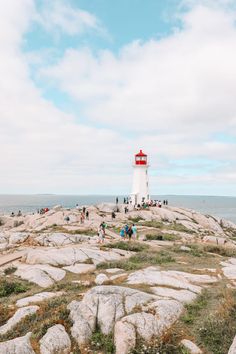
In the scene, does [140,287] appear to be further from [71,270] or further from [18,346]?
[71,270]

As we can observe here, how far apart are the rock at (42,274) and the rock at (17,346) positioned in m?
7.34

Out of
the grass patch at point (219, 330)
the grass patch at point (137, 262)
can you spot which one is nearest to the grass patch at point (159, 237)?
the grass patch at point (137, 262)

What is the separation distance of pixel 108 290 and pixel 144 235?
2512 cm

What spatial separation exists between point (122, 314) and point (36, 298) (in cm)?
483

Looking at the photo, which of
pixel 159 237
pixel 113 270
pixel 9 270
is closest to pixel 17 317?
pixel 113 270

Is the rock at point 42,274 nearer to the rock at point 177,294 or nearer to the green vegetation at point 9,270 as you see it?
the green vegetation at point 9,270

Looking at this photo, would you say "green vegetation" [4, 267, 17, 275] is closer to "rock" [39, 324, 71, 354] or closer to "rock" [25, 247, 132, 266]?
"rock" [25, 247, 132, 266]

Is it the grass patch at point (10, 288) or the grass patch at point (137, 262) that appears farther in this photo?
the grass patch at point (137, 262)

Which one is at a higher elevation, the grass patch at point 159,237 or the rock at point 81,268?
the grass patch at point 159,237

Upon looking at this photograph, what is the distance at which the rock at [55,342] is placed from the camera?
35.3ft

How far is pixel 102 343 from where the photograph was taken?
1105cm

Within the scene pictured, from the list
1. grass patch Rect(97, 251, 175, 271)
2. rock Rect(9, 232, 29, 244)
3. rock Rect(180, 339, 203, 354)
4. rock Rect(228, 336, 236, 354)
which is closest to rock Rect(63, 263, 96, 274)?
grass patch Rect(97, 251, 175, 271)

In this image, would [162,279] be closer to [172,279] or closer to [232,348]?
[172,279]

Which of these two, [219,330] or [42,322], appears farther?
[42,322]
